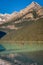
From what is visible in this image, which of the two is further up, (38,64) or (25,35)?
(25,35)

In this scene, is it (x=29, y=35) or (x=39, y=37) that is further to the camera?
(x=29, y=35)

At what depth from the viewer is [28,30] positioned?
6417 inches

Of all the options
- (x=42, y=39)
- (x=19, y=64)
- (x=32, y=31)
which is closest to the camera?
(x=19, y=64)

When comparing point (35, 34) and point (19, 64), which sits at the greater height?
point (35, 34)

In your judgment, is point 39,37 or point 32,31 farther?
point 32,31

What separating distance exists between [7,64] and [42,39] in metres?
110

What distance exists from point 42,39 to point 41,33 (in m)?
11.8

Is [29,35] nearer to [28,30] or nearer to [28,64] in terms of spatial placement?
[28,30]

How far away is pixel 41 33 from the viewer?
148 m

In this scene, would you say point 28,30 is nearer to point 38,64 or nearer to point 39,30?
point 39,30

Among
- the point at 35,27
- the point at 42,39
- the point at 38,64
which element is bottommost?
the point at 38,64

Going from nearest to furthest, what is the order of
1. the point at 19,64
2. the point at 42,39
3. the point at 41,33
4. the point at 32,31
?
the point at 19,64
the point at 42,39
the point at 41,33
the point at 32,31

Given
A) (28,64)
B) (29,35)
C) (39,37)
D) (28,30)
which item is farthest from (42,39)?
(28,64)

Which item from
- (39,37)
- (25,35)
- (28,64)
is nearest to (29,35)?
(25,35)
